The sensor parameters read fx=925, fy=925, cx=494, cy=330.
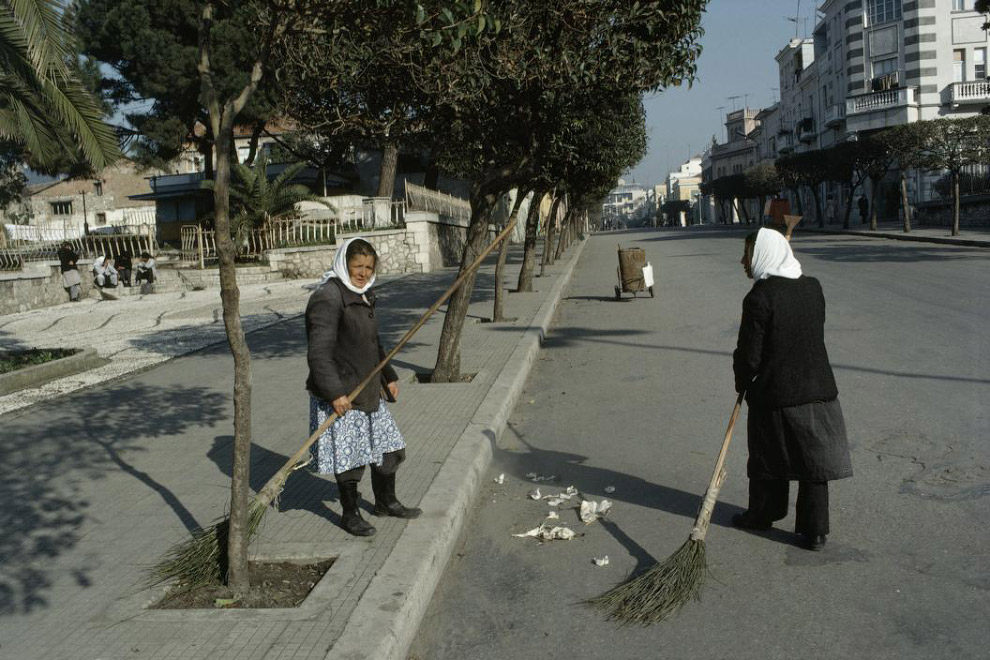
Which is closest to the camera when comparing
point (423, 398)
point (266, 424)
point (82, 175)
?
point (266, 424)

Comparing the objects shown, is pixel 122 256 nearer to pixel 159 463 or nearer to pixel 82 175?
pixel 82 175

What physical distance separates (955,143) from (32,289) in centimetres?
2912

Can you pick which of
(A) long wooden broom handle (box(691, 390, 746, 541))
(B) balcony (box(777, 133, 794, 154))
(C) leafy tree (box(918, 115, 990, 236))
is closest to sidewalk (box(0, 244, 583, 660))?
(A) long wooden broom handle (box(691, 390, 746, 541))

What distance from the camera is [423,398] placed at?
816cm

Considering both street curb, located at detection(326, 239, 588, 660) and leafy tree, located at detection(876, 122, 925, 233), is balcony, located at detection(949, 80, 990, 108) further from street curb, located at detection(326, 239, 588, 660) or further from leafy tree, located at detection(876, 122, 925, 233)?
street curb, located at detection(326, 239, 588, 660)

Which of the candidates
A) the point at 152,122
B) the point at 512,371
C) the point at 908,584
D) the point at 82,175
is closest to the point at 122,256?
the point at 152,122

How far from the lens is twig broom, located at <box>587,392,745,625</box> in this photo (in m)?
3.85

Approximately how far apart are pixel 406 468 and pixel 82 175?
101 feet

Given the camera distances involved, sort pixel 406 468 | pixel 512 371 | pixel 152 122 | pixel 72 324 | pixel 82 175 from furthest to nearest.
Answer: pixel 82 175 → pixel 152 122 → pixel 72 324 → pixel 512 371 → pixel 406 468

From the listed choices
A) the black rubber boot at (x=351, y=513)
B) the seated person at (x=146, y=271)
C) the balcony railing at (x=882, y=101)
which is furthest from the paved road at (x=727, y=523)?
the balcony railing at (x=882, y=101)

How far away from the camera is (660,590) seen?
395cm

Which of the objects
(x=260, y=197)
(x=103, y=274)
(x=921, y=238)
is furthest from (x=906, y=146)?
(x=103, y=274)

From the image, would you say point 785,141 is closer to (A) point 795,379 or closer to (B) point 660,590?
(A) point 795,379

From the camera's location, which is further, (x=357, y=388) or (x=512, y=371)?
(x=512, y=371)
